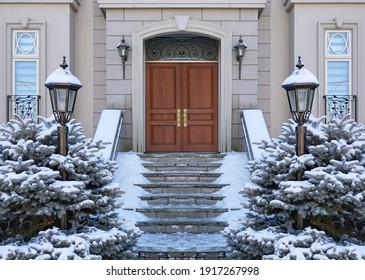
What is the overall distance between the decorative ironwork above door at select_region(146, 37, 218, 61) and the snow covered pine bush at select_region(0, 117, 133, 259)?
20.2 ft

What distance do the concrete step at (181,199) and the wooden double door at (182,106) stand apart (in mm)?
3329

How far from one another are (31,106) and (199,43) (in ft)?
13.2

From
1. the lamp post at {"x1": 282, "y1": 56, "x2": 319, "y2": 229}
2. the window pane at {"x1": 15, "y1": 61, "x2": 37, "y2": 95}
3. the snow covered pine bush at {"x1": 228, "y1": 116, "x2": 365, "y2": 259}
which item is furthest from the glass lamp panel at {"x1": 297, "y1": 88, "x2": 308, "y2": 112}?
the window pane at {"x1": 15, "y1": 61, "x2": 37, "y2": 95}

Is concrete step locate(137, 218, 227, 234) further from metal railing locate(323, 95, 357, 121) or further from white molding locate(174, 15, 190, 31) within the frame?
white molding locate(174, 15, 190, 31)

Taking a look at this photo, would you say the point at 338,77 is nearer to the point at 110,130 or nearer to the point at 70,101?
the point at 110,130

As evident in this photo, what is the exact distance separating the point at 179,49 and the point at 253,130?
3.14 metres

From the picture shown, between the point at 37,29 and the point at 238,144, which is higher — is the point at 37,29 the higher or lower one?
the higher one

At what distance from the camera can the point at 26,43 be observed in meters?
12.3

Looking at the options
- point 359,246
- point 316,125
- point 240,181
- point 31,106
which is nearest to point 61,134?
point 316,125

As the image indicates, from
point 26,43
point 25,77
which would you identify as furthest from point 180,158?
point 26,43

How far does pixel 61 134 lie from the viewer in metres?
6.57

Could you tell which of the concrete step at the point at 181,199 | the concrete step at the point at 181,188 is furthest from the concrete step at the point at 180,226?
the concrete step at the point at 181,188

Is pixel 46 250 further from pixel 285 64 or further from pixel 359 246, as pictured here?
pixel 285 64

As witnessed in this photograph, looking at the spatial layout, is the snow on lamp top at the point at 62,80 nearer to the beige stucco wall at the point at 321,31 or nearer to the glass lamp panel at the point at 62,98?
the glass lamp panel at the point at 62,98
